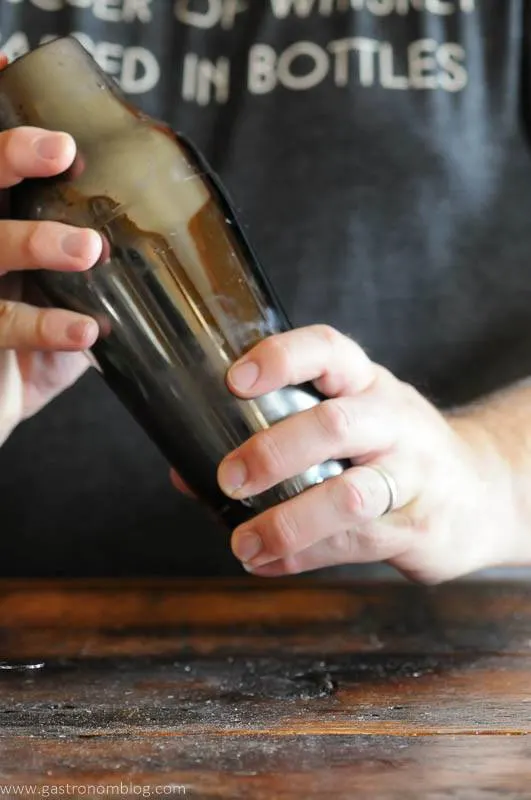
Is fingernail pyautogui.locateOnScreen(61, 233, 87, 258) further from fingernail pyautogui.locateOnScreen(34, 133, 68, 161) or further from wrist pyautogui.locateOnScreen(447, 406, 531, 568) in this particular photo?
wrist pyautogui.locateOnScreen(447, 406, 531, 568)

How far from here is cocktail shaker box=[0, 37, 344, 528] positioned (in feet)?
1.64

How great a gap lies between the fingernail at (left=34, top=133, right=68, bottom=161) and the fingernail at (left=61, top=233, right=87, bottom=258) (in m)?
0.05

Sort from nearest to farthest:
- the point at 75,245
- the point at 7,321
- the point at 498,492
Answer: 1. the point at 75,245
2. the point at 7,321
3. the point at 498,492

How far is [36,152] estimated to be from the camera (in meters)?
0.49

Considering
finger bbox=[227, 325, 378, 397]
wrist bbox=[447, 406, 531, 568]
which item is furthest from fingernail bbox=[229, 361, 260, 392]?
wrist bbox=[447, 406, 531, 568]

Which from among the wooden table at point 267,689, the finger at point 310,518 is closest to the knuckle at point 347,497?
the finger at point 310,518

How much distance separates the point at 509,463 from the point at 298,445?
283 millimetres

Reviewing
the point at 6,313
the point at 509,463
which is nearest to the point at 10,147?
the point at 6,313

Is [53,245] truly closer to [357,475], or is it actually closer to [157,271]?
[157,271]

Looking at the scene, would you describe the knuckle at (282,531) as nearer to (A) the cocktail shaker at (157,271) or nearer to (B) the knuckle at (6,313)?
(A) the cocktail shaker at (157,271)

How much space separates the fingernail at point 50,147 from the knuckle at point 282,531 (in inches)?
9.4

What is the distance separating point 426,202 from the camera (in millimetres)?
932

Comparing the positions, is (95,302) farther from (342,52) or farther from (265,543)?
(342,52)

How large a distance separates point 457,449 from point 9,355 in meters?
0.34
